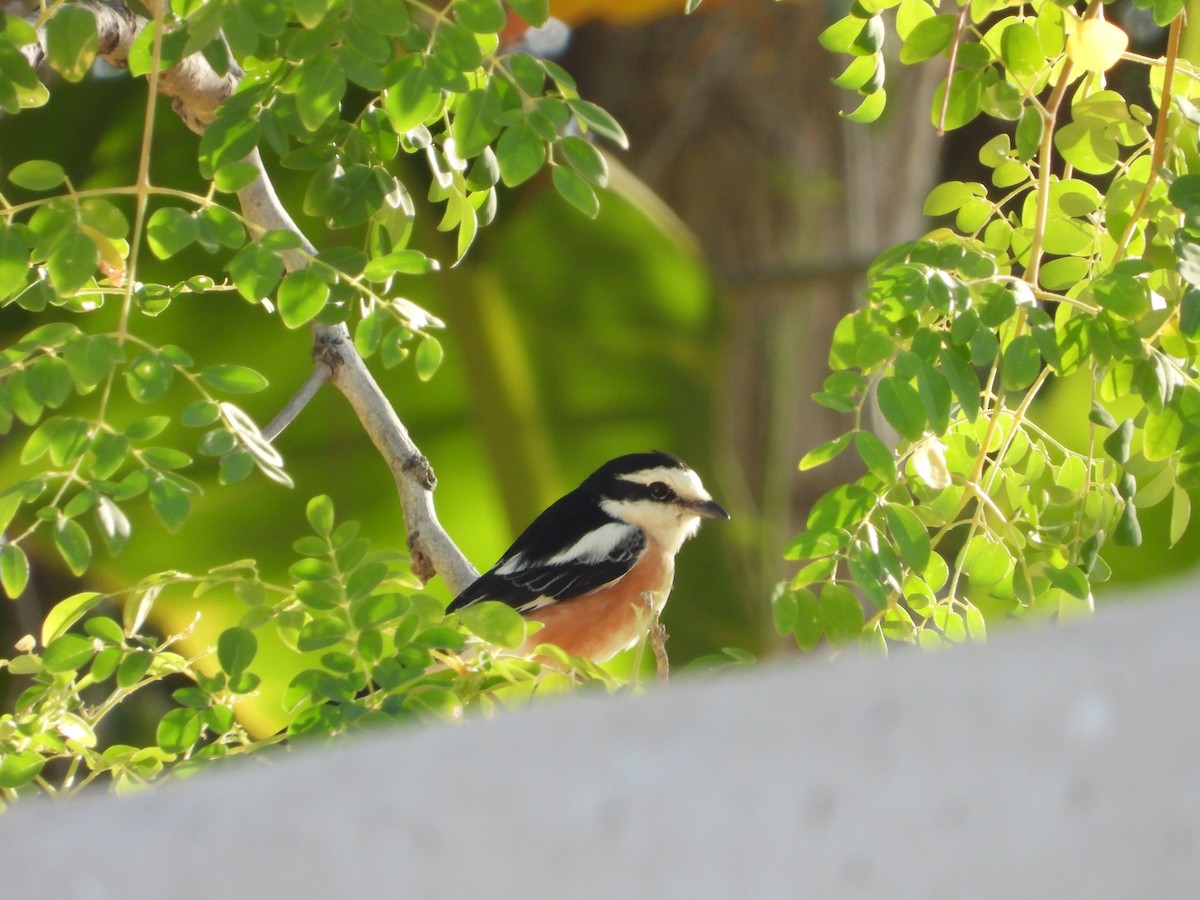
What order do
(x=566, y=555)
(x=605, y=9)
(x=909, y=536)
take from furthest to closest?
(x=605, y=9), (x=566, y=555), (x=909, y=536)

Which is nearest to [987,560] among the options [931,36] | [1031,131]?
[1031,131]

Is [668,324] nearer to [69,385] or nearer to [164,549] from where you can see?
[164,549]

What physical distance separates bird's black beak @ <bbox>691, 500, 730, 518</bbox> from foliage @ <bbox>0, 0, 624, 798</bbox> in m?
1.43

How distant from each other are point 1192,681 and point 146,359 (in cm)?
94

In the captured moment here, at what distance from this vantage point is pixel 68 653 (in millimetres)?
1267

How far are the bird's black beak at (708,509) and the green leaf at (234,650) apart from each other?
165 cm

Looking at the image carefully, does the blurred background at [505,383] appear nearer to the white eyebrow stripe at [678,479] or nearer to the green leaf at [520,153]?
the white eyebrow stripe at [678,479]

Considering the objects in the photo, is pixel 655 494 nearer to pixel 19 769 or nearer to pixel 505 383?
pixel 505 383

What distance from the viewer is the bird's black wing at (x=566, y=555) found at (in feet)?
8.95

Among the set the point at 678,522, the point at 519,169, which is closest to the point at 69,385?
the point at 519,169

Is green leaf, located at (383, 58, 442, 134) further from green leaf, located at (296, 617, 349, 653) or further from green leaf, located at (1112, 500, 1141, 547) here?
green leaf, located at (1112, 500, 1141, 547)

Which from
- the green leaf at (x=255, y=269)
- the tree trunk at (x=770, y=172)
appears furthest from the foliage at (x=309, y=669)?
the tree trunk at (x=770, y=172)

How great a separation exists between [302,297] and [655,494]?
1.65m

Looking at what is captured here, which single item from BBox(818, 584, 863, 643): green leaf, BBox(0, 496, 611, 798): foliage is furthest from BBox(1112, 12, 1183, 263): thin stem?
BBox(0, 496, 611, 798): foliage
